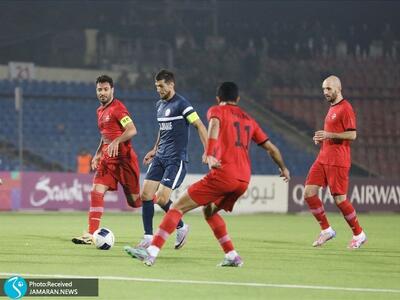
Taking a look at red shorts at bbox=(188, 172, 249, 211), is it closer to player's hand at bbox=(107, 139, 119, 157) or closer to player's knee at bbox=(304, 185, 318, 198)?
player's hand at bbox=(107, 139, 119, 157)

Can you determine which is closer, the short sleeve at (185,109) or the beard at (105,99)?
the short sleeve at (185,109)

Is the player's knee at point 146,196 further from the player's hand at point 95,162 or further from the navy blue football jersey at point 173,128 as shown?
the player's hand at point 95,162

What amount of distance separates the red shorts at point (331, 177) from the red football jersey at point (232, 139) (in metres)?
4.08

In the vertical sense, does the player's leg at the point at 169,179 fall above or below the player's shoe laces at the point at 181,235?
above

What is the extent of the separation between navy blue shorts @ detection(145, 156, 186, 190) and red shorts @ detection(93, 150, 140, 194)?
402 millimetres

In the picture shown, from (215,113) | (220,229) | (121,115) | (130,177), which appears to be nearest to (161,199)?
(130,177)

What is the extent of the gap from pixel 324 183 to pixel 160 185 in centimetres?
292

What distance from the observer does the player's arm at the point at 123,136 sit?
12648mm

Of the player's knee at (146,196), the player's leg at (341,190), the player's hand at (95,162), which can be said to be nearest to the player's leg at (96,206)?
the player's hand at (95,162)

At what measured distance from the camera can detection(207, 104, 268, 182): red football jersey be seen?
10.5 m

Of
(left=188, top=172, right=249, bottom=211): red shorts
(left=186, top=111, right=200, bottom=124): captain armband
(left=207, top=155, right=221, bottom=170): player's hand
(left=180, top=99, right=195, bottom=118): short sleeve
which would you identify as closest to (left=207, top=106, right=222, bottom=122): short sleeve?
(left=207, top=155, right=221, bottom=170): player's hand

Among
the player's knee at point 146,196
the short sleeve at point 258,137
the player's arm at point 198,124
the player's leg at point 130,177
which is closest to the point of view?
the short sleeve at point 258,137

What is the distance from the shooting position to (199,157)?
33.1 m

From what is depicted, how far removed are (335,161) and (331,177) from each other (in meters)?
0.24
